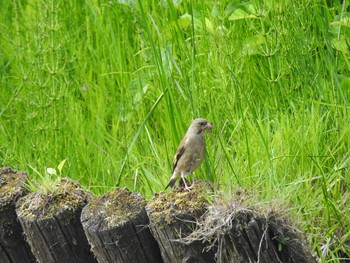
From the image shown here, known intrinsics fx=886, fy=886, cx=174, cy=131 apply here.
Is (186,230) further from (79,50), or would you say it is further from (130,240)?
(79,50)

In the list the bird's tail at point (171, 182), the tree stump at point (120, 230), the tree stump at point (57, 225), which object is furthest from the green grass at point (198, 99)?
the tree stump at point (57, 225)

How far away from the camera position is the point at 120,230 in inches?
149

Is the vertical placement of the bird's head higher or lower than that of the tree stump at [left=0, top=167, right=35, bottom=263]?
higher

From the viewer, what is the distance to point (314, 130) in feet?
14.9

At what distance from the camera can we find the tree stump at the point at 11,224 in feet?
14.6

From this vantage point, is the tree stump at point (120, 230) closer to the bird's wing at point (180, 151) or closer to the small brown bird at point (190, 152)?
the small brown bird at point (190, 152)

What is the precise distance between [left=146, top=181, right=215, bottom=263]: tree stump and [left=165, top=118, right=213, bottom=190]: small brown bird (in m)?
0.51

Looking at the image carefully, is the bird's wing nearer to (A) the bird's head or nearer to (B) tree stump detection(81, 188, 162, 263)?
(A) the bird's head

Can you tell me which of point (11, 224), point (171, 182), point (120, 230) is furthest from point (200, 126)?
point (11, 224)

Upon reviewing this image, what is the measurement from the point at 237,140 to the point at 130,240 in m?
1.20

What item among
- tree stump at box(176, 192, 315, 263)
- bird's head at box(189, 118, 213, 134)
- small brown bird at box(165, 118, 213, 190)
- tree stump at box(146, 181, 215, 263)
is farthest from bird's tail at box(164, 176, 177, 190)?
tree stump at box(176, 192, 315, 263)

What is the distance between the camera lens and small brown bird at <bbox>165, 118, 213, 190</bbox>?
433 cm

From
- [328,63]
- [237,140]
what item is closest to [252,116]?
[237,140]

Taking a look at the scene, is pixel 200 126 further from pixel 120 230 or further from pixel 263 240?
pixel 263 240
